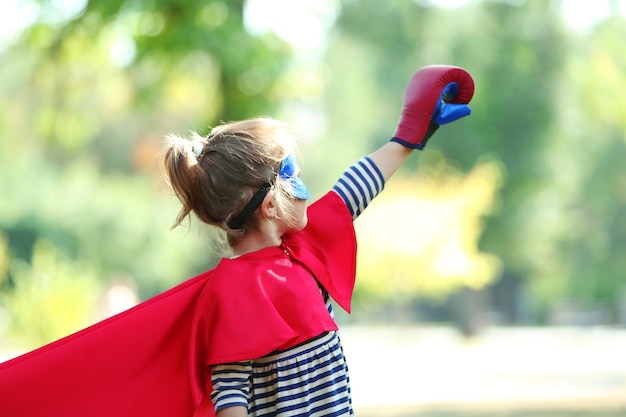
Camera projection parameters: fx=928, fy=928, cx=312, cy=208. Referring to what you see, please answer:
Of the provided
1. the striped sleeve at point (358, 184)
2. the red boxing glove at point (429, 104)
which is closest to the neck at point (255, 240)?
the striped sleeve at point (358, 184)

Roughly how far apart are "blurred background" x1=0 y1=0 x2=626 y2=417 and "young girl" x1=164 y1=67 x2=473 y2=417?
761 cm

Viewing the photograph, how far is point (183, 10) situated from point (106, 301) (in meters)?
4.22

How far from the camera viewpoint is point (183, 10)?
980 cm

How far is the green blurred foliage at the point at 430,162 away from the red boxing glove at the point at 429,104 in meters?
13.0

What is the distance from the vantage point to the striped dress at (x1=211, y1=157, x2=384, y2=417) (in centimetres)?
241

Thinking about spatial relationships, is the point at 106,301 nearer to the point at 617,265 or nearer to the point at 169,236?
the point at 169,236

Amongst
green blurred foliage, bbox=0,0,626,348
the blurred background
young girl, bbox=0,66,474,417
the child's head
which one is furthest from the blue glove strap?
green blurred foliage, bbox=0,0,626,348

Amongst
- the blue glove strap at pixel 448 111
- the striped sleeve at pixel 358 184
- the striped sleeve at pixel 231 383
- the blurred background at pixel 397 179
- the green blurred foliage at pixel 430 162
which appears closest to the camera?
the striped sleeve at pixel 231 383

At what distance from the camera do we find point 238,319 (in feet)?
7.93

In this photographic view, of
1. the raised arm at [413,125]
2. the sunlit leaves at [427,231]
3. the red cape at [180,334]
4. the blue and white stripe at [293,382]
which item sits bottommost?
the blue and white stripe at [293,382]

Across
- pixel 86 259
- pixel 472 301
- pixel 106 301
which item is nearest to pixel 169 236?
pixel 86 259

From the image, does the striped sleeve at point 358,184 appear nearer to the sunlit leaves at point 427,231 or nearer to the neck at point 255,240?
the neck at point 255,240

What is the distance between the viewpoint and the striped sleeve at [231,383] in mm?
2375

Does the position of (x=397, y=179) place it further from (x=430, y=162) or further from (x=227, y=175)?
(x=227, y=175)
